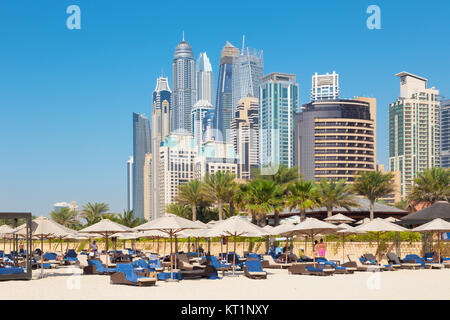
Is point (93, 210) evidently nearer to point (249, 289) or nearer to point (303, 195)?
point (303, 195)

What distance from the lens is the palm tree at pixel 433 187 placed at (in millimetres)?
52062

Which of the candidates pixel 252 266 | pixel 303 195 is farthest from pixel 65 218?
pixel 252 266

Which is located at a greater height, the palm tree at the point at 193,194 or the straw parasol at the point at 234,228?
the palm tree at the point at 193,194

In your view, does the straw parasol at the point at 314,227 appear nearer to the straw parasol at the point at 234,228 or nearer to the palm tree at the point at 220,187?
the straw parasol at the point at 234,228

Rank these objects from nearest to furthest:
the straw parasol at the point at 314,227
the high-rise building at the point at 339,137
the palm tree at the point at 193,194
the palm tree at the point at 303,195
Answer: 1. the straw parasol at the point at 314,227
2. the palm tree at the point at 303,195
3. the palm tree at the point at 193,194
4. the high-rise building at the point at 339,137

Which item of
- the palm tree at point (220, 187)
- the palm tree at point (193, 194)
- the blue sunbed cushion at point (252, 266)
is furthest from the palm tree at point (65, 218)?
the blue sunbed cushion at point (252, 266)

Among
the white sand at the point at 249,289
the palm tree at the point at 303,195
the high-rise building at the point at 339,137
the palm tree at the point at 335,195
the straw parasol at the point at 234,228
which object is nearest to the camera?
the white sand at the point at 249,289

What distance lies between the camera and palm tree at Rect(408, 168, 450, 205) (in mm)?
52062

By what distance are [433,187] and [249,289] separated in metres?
39.0

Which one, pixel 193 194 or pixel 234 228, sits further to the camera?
pixel 193 194

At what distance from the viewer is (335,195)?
55.7 meters

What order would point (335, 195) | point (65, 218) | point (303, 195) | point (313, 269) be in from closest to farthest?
1. point (313, 269)
2. point (303, 195)
3. point (335, 195)
4. point (65, 218)

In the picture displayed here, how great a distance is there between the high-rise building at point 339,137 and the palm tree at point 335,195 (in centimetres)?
9715

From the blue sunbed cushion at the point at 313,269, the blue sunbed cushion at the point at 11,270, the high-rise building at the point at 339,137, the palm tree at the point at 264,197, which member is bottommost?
the blue sunbed cushion at the point at 313,269
